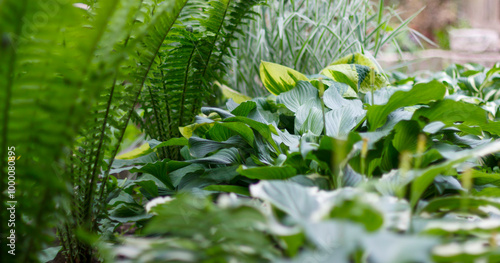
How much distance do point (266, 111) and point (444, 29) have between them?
932 centimetres

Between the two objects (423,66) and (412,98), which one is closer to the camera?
(412,98)

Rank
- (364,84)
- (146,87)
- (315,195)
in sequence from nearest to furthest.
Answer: (315,195) → (146,87) → (364,84)

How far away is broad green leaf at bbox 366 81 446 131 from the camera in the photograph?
975 millimetres

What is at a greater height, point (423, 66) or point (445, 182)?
point (445, 182)

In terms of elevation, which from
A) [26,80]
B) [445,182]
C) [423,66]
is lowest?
[423,66]

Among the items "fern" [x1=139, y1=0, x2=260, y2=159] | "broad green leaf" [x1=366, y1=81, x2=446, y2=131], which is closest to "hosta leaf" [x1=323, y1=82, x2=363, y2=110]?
"broad green leaf" [x1=366, y1=81, x2=446, y2=131]

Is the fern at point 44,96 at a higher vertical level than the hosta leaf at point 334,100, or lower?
higher

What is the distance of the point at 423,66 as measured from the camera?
491 cm

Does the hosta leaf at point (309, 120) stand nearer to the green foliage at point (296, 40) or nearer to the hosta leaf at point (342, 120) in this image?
the hosta leaf at point (342, 120)

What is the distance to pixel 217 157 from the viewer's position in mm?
1011

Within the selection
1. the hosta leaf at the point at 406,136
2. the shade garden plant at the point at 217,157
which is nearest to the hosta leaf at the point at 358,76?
the shade garden plant at the point at 217,157

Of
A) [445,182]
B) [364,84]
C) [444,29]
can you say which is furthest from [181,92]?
[444,29]

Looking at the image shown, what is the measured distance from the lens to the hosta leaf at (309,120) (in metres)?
1.14

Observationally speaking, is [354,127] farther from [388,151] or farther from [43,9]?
[43,9]
